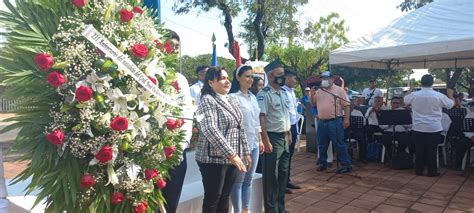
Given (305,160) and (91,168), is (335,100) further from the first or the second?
(91,168)

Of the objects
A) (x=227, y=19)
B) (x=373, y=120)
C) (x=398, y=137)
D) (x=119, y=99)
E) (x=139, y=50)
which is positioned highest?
(x=227, y=19)

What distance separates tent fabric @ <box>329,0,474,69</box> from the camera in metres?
5.36

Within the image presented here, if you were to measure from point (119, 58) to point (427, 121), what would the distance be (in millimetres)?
4969

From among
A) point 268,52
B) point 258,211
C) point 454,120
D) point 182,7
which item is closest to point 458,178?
point 454,120

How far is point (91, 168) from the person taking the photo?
1.70 meters

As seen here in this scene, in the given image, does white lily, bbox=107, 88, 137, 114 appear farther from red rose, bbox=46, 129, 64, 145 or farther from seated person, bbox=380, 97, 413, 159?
seated person, bbox=380, 97, 413, 159

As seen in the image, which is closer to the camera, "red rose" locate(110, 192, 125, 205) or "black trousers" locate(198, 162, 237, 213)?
"red rose" locate(110, 192, 125, 205)

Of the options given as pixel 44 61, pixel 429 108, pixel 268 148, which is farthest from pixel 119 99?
pixel 429 108

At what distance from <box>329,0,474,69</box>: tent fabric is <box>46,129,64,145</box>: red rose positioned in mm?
5309

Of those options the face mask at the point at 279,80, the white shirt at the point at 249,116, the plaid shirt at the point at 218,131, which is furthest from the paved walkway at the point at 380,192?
the plaid shirt at the point at 218,131

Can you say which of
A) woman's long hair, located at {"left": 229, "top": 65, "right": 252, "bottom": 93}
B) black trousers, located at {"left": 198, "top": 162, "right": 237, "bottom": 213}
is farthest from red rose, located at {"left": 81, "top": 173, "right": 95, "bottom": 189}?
woman's long hair, located at {"left": 229, "top": 65, "right": 252, "bottom": 93}

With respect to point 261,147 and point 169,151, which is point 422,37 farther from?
point 169,151

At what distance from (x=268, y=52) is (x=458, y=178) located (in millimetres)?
15933

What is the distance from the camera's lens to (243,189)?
3318 mm
